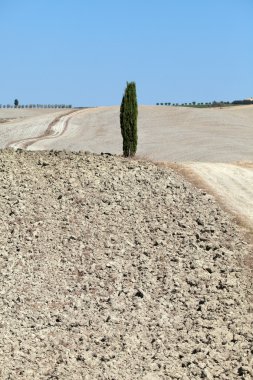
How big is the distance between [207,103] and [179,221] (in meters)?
80.4

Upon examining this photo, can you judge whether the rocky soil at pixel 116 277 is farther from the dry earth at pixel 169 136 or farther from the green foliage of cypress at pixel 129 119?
the green foliage of cypress at pixel 129 119

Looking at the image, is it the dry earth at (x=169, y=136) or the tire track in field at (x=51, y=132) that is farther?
the tire track in field at (x=51, y=132)

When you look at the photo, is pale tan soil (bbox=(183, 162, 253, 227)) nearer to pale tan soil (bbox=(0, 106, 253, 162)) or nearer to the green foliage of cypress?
the green foliage of cypress

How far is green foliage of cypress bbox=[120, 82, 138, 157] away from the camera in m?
28.4

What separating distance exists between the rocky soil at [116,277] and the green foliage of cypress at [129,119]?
4.97m

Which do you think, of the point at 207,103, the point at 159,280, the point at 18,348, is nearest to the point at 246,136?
the point at 159,280

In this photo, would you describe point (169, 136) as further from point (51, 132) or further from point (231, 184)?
point (231, 184)

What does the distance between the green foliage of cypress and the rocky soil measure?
16.3 feet

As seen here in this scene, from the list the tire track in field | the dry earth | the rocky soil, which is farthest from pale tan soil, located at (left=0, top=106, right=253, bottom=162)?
the rocky soil

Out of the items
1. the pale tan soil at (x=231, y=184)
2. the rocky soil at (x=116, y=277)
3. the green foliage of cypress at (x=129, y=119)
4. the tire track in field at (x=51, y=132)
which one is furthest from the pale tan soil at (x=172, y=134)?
the rocky soil at (x=116, y=277)

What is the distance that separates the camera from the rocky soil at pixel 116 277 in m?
14.1

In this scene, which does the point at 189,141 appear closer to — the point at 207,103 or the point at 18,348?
the point at 18,348

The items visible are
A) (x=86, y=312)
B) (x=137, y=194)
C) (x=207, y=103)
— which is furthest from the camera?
(x=207, y=103)

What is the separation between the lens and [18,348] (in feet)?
46.9
